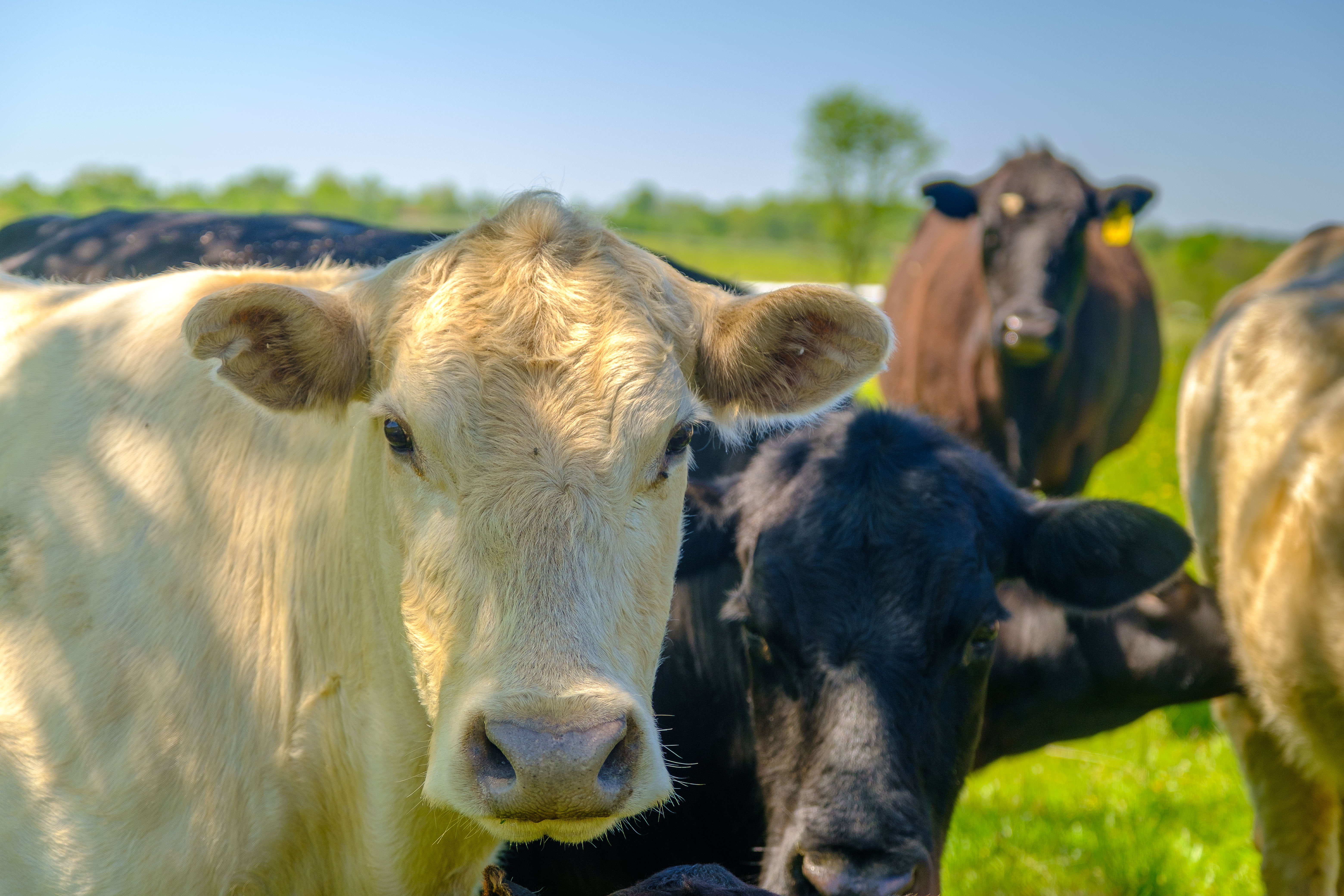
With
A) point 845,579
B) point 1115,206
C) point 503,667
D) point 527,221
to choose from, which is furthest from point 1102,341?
Result: point 503,667

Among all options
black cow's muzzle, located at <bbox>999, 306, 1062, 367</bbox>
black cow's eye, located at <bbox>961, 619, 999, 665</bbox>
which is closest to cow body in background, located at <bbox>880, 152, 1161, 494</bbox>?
black cow's muzzle, located at <bbox>999, 306, 1062, 367</bbox>

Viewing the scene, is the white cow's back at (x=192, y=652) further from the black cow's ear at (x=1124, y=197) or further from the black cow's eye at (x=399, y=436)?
Answer: the black cow's ear at (x=1124, y=197)

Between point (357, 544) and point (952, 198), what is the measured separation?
7187 mm

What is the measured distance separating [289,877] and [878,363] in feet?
6.40

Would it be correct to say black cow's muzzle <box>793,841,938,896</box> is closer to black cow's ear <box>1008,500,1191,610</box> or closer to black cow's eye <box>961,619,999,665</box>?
black cow's eye <box>961,619,999,665</box>

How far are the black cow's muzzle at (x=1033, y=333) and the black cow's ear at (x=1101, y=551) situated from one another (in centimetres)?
437

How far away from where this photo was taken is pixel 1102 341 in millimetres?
9148

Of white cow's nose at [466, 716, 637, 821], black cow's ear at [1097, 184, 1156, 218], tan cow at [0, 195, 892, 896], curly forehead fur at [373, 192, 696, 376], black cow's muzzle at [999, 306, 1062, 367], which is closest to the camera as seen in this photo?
white cow's nose at [466, 716, 637, 821]

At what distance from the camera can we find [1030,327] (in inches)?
308

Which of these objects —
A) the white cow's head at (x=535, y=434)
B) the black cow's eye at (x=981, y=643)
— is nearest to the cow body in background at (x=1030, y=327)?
the black cow's eye at (x=981, y=643)

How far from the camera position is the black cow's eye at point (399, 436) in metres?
2.38

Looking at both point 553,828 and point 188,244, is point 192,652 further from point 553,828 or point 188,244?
point 188,244

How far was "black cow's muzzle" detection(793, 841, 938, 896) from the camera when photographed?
2936 mm

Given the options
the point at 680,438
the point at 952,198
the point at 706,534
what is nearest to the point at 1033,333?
the point at 952,198
